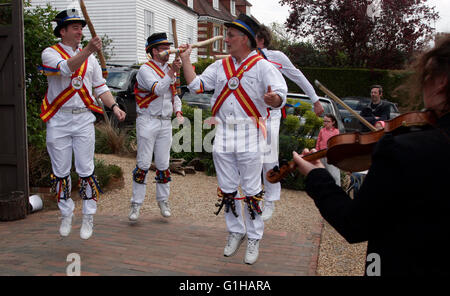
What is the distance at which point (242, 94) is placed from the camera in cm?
427

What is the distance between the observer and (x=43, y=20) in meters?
6.85


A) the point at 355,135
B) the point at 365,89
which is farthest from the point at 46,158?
the point at 365,89

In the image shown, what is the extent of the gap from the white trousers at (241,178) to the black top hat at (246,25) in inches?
44.1

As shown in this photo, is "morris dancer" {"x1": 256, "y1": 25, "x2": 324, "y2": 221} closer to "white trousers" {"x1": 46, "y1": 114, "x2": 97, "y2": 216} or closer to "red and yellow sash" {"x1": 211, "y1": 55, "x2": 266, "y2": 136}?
"red and yellow sash" {"x1": 211, "y1": 55, "x2": 266, "y2": 136}

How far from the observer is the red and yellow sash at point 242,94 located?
4.27m

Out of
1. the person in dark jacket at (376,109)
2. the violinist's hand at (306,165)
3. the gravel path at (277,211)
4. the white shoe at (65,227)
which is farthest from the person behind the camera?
the person in dark jacket at (376,109)

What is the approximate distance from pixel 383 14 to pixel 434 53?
23.7m

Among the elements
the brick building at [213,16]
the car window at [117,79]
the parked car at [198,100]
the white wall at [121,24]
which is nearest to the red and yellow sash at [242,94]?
the parked car at [198,100]

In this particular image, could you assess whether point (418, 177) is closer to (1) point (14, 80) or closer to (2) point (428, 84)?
(2) point (428, 84)

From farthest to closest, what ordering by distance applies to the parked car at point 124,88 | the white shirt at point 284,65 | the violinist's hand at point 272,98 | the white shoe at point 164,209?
the parked car at point 124,88, the white shirt at point 284,65, the white shoe at point 164,209, the violinist's hand at point 272,98

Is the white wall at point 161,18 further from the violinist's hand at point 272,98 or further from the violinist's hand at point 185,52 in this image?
the violinist's hand at point 272,98

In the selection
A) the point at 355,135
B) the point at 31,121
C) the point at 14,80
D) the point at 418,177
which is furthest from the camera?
the point at 31,121

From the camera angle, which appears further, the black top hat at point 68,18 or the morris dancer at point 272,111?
the morris dancer at point 272,111

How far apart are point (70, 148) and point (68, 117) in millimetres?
329
